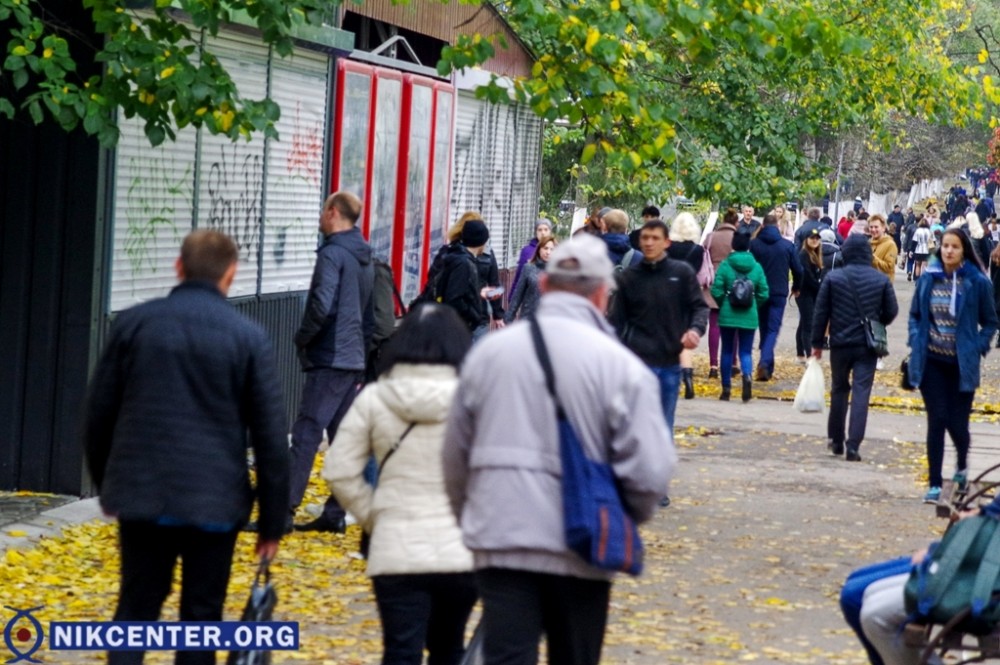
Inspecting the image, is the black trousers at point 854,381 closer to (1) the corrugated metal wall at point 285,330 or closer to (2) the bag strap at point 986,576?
(1) the corrugated metal wall at point 285,330

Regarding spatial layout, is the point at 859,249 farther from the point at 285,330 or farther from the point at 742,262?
the point at 285,330

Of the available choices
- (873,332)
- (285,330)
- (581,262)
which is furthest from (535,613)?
(873,332)

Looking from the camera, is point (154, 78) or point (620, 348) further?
point (154, 78)

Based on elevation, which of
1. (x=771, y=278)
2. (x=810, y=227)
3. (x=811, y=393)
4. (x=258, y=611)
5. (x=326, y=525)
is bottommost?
(x=326, y=525)

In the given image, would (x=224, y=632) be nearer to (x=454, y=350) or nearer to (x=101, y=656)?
(x=454, y=350)

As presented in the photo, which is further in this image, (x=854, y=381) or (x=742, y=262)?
(x=742, y=262)

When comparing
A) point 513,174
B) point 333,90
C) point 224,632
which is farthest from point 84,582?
point 513,174

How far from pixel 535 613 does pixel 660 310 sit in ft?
22.0

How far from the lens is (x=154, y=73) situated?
880cm

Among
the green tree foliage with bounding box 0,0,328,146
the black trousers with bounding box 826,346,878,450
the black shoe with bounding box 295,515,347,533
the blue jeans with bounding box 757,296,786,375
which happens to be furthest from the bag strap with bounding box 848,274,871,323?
the green tree foliage with bounding box 0,0,328,146

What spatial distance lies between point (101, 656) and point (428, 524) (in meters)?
2.29

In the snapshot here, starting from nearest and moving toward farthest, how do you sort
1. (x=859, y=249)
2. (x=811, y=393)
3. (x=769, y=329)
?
1. (x=859, y=249)
2. (x=811, y=393)
3. (x=769, y=329)

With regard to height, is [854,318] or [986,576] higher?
[854,318]

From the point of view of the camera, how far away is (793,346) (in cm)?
2625
